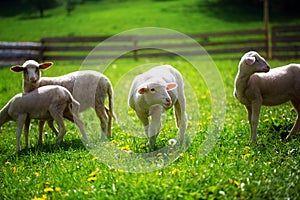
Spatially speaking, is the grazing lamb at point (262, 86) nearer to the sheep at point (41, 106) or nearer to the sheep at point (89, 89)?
the sheep at point (89, 89)

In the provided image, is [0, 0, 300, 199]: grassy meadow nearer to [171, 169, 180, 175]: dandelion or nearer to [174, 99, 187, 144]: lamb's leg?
[171, 169, 180, 175]: dandelion

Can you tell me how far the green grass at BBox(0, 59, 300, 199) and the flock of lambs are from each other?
1.04 ft

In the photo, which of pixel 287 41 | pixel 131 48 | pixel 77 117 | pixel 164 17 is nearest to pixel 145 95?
pixel 77 117

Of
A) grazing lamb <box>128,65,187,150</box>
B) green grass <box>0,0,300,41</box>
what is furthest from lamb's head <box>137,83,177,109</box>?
green grass <box>0,0,300,41</box>

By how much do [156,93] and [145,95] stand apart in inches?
7.1

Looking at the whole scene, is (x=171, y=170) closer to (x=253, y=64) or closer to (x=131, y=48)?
(x=253, y=64)

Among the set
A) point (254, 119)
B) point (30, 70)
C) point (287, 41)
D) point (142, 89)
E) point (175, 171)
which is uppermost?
point (30, 70)

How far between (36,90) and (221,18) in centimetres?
2402

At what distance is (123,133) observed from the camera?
7.67 m

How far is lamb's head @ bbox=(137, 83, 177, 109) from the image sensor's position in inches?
245

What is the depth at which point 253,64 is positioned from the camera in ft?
20.6

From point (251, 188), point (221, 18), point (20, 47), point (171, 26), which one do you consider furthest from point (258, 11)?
point (251, 188)

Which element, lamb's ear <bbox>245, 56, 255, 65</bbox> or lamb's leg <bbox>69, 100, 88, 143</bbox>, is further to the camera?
lamb's leg <bbox>69, 100, 88, 143</bbox>

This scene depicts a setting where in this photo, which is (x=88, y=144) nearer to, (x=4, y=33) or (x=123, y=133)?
(x=123, y=133)
